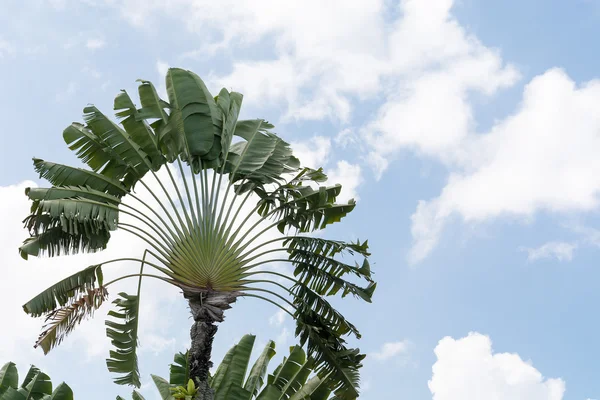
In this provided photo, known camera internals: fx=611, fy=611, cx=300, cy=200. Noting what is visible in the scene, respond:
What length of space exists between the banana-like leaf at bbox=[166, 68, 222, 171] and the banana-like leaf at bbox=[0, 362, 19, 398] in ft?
20.1

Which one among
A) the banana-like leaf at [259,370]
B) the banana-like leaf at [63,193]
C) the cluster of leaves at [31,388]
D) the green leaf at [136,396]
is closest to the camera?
the banana-like leaf at [63,193]

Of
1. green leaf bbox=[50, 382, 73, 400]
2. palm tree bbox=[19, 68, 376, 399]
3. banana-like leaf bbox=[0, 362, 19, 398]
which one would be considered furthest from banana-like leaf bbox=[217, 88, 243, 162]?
banana-like leaf bbox=[0, 362, 19, 398]

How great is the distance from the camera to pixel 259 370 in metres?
13.2

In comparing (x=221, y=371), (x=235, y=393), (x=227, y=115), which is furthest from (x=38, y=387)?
(x=227, y=115)

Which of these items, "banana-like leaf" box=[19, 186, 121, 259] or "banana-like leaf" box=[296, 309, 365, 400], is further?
"banana-like leaf" box=[296, 309, 365, 400]

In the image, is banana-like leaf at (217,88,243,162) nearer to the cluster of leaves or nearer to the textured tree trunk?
the textured tree trunk

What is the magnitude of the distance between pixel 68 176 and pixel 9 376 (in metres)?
4.94

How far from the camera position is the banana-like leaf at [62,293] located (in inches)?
379

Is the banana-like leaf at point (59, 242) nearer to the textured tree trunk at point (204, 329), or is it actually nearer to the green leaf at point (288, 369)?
the textured tree trunk at point (204, 329)

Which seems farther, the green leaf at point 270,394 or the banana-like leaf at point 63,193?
the green leaf at point 270,394

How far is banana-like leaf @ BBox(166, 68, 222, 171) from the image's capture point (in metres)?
10.6

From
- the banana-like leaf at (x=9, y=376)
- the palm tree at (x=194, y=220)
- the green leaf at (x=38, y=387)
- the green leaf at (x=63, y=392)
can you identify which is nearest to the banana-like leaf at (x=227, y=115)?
the palm tree at (x=194, y=220)

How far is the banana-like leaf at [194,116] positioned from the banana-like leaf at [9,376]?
6140 millimetres

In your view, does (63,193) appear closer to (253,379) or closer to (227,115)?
(227,115)
